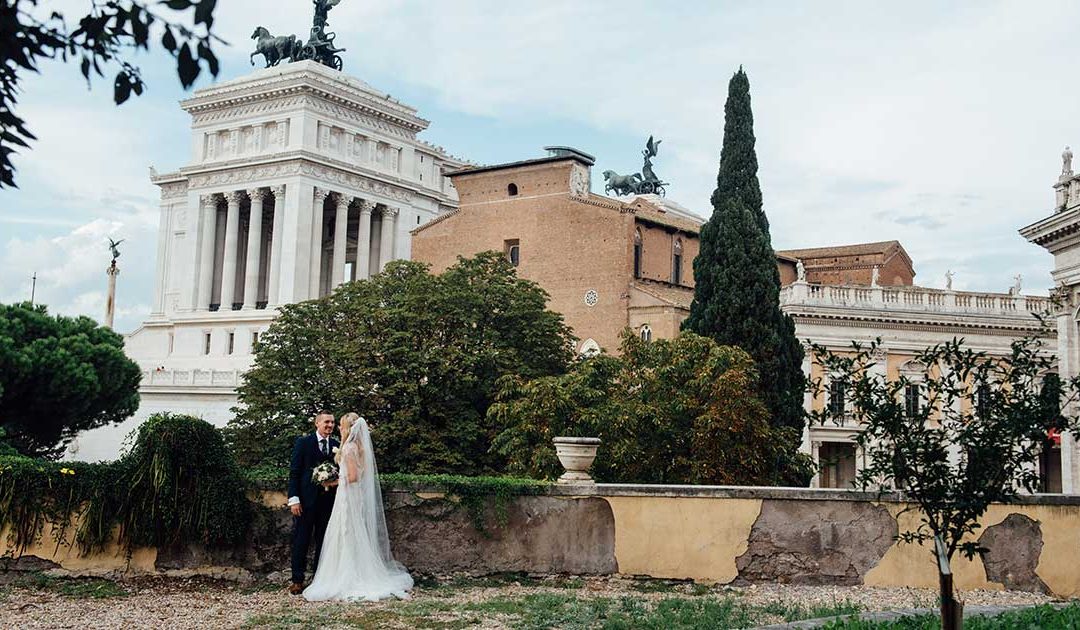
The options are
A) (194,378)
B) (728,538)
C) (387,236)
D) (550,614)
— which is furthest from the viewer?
(387,236)

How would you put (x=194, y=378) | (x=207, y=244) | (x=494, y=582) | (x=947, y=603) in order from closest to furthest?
1. (x=947, y=603)
2. (x=494, y=582)
3. (x=194, y=378)
4. (x=207, y=244)

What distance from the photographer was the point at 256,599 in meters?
12.3

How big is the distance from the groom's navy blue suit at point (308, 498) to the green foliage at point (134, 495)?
36.1 inches

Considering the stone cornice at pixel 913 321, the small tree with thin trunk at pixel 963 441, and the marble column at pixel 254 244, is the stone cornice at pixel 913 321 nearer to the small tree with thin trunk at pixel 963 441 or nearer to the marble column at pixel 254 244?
the small tree with thin trunk at pixel 963 441

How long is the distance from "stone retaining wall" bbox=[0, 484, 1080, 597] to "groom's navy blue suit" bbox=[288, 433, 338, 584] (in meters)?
1.16

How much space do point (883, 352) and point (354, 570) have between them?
36.9m

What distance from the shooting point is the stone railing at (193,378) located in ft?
202

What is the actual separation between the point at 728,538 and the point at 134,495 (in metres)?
6.88

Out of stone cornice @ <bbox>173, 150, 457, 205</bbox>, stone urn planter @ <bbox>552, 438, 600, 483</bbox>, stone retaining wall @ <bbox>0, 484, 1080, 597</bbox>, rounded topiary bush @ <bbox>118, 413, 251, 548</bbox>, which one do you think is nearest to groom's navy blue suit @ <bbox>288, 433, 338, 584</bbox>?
rounded topiary bush @ <bbox>118, 413, 251, 548</bbox>

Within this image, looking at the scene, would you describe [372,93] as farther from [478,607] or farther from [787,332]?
[478,607]

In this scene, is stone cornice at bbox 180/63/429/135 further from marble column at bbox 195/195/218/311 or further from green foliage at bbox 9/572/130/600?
green foliage at bbox 9/572/130/600

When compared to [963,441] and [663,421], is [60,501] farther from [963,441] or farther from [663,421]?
[663,421]

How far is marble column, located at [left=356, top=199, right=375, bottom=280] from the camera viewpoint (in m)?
76.6

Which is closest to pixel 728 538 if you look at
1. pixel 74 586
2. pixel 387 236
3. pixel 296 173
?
pixel 74 586
